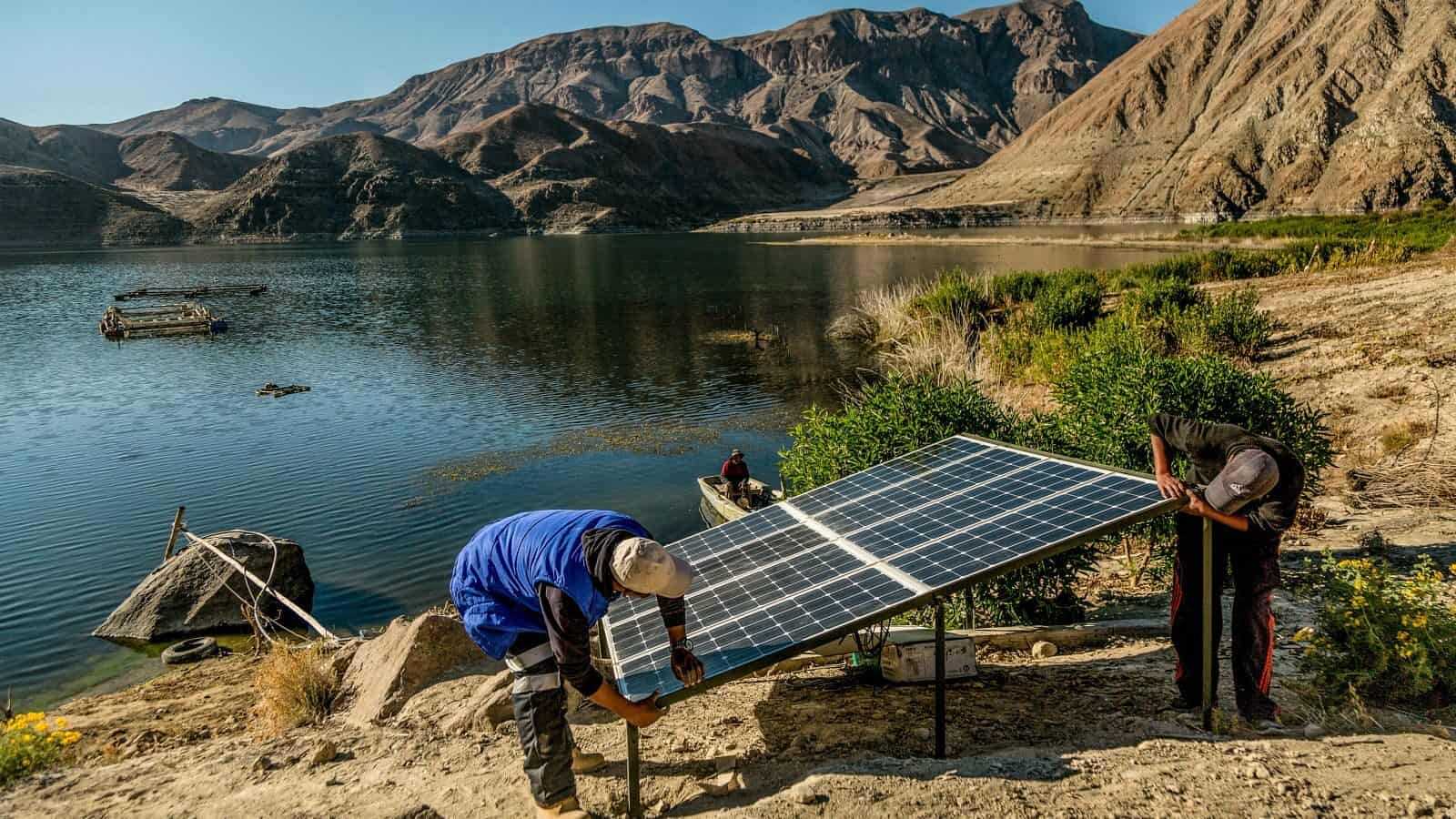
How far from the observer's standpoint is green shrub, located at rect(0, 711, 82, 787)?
23.5 ft

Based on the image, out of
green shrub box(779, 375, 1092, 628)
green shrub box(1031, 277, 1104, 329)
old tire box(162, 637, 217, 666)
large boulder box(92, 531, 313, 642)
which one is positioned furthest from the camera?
green shrub box(1031, 277, 1104, 329)

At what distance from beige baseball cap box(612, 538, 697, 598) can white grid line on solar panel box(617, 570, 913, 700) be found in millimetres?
905

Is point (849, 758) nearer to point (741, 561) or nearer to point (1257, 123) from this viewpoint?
point (741, 561)

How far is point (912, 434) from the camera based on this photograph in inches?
461

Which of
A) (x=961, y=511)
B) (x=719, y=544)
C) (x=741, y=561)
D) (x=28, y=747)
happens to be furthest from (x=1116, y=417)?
(x=28, y=747)

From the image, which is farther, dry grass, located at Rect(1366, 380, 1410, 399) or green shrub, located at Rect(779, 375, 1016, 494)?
dry grass, located at Rect(1366, 380, 1410, 399)

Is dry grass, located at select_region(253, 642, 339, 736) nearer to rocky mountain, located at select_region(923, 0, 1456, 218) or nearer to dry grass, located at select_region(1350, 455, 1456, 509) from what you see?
dry grass, located at select_region(1350, 455, 1456, 509)

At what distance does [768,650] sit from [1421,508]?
10.9m

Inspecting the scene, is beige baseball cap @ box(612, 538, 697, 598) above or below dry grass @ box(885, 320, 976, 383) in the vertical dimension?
above

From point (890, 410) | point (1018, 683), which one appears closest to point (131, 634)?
point (890, 410)

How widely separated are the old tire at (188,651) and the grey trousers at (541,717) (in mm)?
9389

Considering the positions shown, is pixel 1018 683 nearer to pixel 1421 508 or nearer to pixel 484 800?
pixel 484 800

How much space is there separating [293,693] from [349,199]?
610ft

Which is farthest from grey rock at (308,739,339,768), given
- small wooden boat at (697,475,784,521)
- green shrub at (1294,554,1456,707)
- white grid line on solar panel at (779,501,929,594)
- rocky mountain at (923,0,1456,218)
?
rocky mountain at (923,0,1456,218)
